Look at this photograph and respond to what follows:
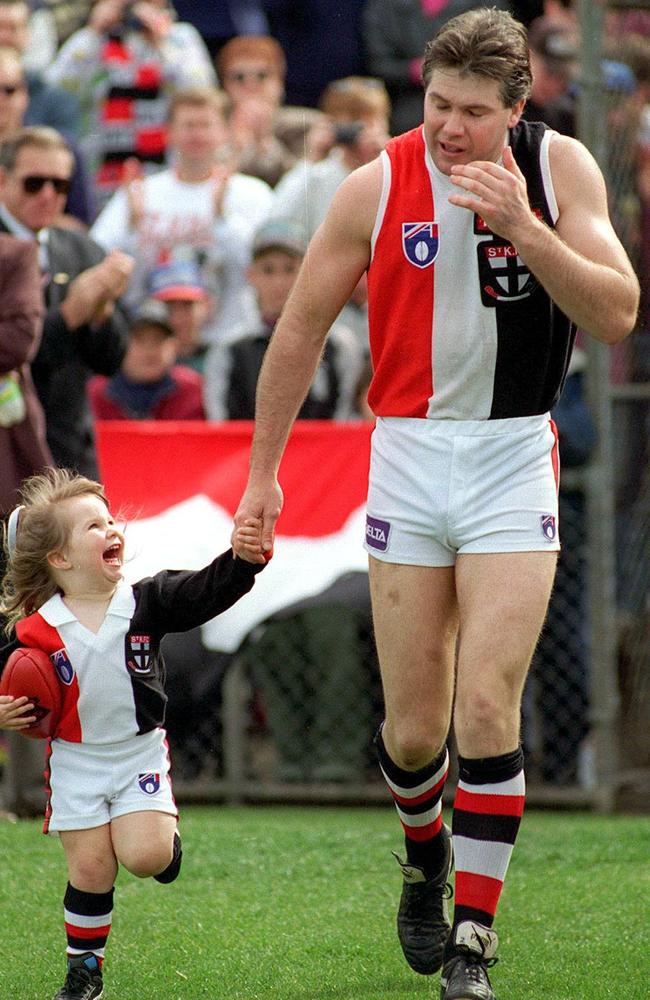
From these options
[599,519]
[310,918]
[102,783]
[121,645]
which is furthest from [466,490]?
[599,519]

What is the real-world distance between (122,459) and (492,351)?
404cm

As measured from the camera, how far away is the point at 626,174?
26.5 ft

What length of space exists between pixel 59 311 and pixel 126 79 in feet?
13.5

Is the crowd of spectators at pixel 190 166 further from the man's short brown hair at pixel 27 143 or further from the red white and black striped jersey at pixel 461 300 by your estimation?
the red white and black striped jersey at pixel 461 300

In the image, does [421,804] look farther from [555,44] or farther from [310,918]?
[555,44]

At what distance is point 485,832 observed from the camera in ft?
13.4

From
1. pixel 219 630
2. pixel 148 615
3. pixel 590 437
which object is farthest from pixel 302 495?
pixel 148 615

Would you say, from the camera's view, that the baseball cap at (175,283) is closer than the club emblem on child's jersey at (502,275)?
No

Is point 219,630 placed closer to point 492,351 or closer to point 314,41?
point 492,351

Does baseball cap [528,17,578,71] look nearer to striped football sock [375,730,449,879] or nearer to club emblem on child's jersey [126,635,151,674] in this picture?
striped football sock [375,730,449,879]

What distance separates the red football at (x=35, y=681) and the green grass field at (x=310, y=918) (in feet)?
2.67

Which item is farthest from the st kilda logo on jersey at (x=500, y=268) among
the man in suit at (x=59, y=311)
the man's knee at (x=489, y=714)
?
A: the man in suit at (x=59, y=311)


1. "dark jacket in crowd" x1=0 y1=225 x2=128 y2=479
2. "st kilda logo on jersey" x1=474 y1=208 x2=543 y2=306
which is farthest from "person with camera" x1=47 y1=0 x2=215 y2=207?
"st kilda logo on jersey" x1=474 y1=208 x2=543 y2=306

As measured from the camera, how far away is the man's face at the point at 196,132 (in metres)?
9.85
